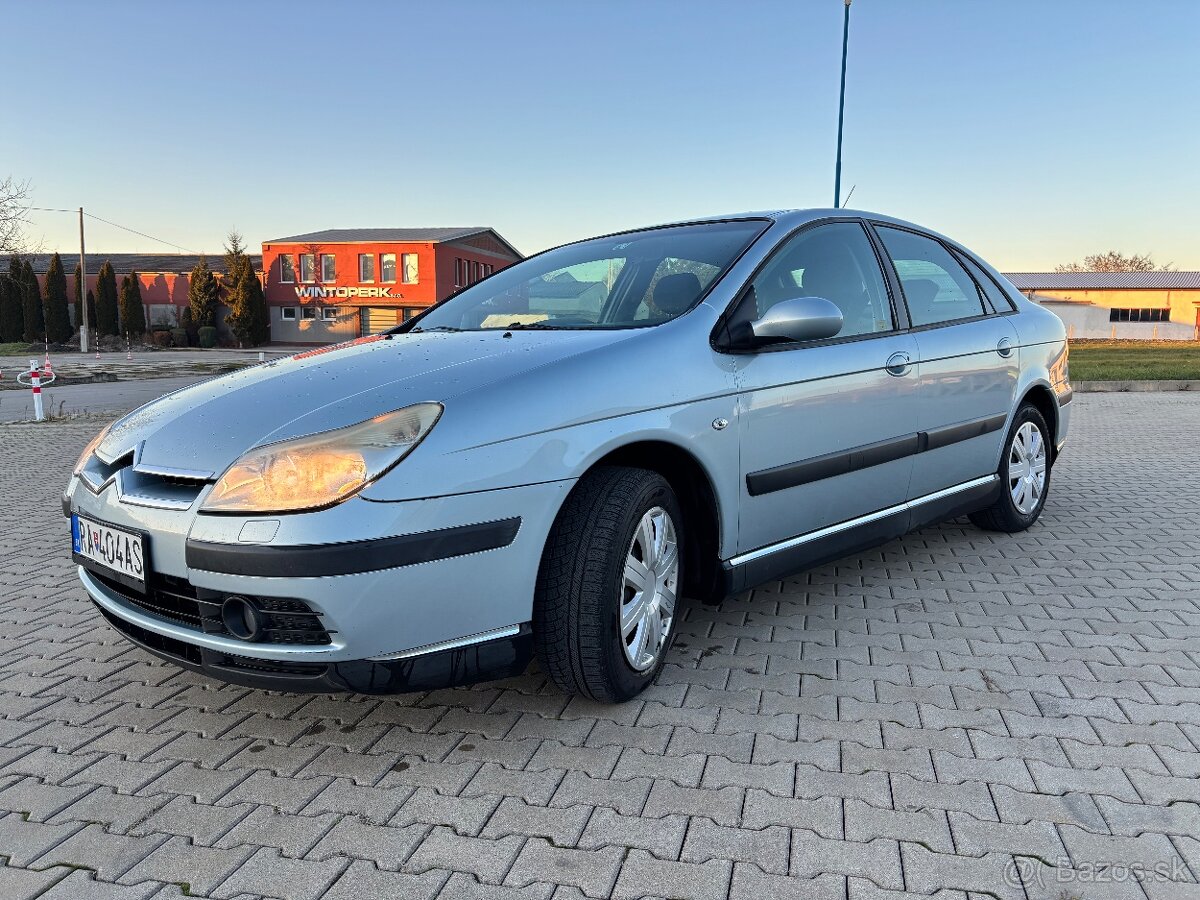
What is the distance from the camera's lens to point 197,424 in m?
2.58

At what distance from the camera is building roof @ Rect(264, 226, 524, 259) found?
148ft

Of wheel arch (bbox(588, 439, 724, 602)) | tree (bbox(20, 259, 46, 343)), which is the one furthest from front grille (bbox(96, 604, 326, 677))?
tree (bbox(20, 259, 46, 343))

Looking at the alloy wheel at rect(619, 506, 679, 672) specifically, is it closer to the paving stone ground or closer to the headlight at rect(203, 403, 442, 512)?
the paving stone ground

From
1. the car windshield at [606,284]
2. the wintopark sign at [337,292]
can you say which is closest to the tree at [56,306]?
the wintopark sign at [337,292]

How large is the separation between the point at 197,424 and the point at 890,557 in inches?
129

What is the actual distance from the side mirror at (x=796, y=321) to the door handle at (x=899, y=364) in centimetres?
69

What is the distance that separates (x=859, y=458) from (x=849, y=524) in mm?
268

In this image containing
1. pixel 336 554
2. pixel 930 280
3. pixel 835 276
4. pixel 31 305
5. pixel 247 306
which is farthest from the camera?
pixel 31 305

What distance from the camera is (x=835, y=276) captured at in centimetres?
359

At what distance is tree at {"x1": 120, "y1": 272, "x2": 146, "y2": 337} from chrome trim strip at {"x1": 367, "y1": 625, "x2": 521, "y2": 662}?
49980 millimetres

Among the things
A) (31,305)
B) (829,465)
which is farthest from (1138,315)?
(829,465)

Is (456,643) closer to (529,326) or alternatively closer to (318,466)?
(318,466)

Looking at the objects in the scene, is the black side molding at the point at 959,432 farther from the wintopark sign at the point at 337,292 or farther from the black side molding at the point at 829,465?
the wintopark sign at the point at 337,292

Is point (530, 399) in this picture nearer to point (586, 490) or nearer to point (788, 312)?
point (586, 490)
